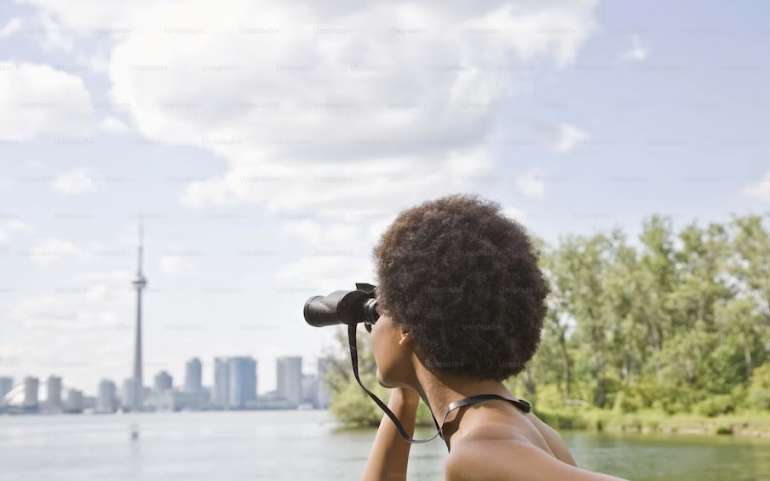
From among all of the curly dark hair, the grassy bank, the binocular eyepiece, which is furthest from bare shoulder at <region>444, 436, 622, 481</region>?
the grassy bank

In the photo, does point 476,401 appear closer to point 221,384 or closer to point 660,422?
point 660,422

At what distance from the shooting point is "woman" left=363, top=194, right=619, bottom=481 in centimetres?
128

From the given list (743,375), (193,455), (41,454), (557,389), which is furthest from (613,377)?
(41,454)

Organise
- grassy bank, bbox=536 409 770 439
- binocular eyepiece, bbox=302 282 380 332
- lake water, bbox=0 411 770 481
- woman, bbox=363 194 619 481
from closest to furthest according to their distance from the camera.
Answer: woman, bbox=363 194 619 481 → binocular eyepiece, bbox=302 282 380 332 → lake water, bbox=0 411 770 481 → grassy bank, bbox=536 409 770 439

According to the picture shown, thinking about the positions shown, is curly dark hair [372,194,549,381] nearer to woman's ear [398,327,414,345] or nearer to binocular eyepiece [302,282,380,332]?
woman's ear [398,327,414,345]

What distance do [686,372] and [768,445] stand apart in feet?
35.2

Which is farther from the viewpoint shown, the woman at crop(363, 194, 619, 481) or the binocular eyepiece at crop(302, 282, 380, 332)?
the binocular eyepiece at crop(302, 282, 380, 332)

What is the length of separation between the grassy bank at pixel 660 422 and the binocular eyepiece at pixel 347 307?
32.9 meters

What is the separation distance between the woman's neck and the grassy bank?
3306 centimetres

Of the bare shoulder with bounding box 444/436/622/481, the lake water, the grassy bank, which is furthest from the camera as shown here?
the grassy bank

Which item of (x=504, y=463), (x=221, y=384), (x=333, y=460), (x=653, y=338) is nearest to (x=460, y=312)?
(x=504, y=463)

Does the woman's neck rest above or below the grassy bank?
above

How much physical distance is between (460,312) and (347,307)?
13.2 inches

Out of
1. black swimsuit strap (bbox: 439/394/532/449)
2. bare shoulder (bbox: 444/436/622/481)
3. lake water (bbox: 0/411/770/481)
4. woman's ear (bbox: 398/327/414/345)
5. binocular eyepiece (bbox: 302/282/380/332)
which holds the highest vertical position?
binocular eyepiece (bbox: 302/282/380/332)
